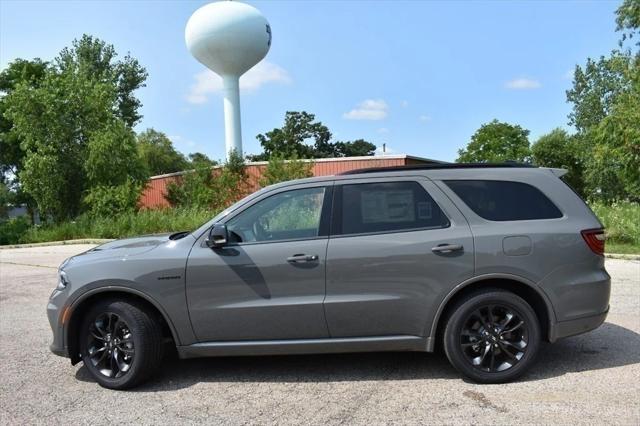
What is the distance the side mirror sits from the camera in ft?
14.4

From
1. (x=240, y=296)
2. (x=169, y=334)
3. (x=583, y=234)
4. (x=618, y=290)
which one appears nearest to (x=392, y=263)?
(x=240, y=296)

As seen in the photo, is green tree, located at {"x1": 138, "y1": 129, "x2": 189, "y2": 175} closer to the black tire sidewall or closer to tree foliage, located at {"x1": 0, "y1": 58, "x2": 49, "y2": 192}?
tree foliage, located at {"x1": 0, "y1": 58, "x2": 49, "y2": 192}

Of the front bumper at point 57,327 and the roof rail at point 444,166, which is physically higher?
the roof rail at point 444,166

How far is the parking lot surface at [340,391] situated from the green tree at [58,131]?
23641 millimetres

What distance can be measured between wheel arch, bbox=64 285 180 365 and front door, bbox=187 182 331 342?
11.3 inches

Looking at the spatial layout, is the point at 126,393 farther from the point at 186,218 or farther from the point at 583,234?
the point at 186,218

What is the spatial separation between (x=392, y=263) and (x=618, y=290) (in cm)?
556

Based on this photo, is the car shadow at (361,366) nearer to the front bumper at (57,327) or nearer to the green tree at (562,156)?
the front bumper at (57,327)

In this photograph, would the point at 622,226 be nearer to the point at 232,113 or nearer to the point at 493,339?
the point at 493,339

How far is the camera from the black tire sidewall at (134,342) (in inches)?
176

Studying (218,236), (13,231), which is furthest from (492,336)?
(13,231)

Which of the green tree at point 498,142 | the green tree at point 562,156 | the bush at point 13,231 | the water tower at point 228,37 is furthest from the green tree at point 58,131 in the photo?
the green tree at point 498,142

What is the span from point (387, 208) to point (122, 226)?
1981cm

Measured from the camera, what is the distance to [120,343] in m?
4.60
